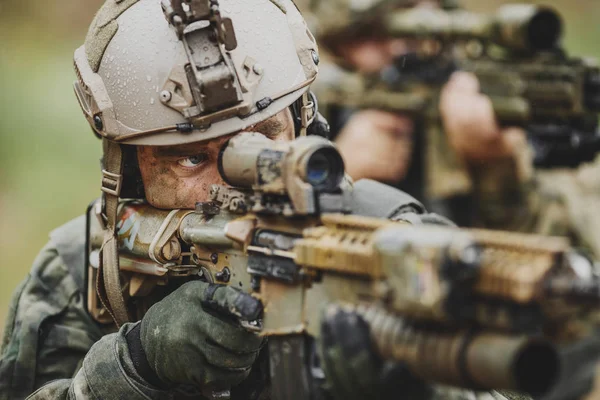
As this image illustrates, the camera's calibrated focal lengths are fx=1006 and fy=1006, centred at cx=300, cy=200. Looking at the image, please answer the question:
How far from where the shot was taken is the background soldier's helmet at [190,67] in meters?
3.56

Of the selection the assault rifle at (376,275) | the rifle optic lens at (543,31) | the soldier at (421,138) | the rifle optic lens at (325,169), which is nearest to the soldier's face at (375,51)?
the soldier at (421,138)

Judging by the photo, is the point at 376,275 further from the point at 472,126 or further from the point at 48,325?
the point at 472,126

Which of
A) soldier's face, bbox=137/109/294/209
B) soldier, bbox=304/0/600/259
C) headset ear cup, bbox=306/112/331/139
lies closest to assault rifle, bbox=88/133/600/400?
soldier's face, bbox=137/109/294/209

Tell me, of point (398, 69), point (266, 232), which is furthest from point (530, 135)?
point (266, 232)

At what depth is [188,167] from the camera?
3727 mm

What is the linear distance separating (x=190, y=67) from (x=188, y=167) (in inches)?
14.8

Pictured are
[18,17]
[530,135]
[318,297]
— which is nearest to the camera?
[318,297]

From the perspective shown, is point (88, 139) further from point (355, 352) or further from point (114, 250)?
point (355, 352)

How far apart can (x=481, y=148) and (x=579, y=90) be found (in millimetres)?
1352

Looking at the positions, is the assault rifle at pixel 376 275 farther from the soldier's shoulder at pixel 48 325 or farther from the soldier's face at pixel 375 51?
the soldier's face at pixel 375 51

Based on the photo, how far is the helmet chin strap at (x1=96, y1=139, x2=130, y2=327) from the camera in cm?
393

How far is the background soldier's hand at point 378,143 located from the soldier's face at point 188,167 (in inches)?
192

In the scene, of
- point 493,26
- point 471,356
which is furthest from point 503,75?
point 471,356

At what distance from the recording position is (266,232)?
9.96ft
